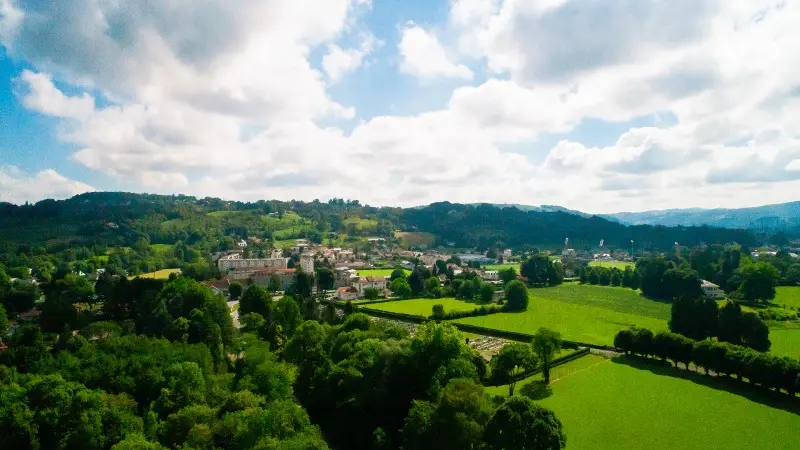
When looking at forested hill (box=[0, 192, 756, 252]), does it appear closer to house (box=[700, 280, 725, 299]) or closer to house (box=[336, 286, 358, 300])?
house (box=[336, 286, 358, 300])

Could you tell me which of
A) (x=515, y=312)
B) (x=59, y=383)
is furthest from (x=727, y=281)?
(x=59, y=383)

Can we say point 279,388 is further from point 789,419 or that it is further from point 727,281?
point 727,281

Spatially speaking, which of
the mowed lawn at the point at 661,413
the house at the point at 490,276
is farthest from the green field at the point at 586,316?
the house at the point at 490,276

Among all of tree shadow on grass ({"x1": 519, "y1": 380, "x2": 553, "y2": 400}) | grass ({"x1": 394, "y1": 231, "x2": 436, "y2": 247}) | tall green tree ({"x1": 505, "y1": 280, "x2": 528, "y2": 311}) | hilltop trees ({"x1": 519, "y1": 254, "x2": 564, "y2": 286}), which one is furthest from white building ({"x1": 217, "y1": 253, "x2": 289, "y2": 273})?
tree shadow on grass ({"x1": 519, "y1": 380, "x2": 553, "y2": 400})

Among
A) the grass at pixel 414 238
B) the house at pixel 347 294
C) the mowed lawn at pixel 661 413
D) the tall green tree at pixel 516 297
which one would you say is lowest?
the house at pixel 347 294

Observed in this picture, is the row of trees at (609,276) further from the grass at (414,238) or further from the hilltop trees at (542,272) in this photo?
the grass at (414,238)

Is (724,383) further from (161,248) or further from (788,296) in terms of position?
(161,248)

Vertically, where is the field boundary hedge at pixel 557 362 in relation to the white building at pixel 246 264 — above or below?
below
